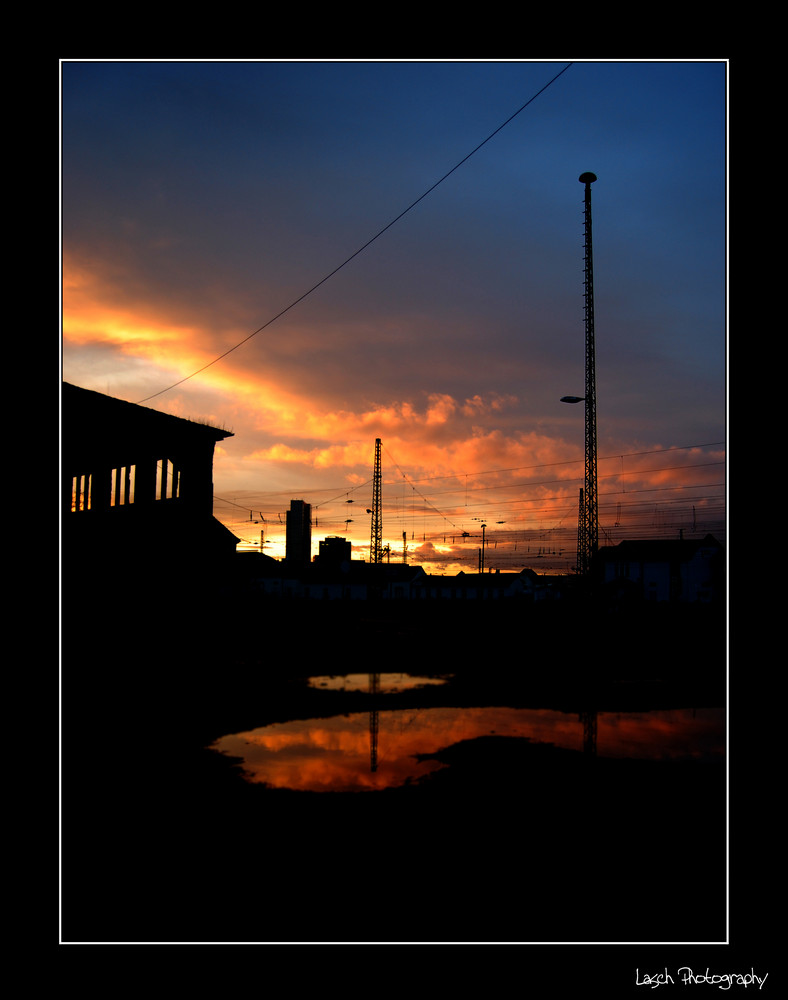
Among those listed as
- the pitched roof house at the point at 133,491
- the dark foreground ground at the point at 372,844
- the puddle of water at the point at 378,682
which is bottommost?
the puddle of water at the point at 378,682

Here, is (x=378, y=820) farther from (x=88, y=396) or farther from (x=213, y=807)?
(x=88, y=396)

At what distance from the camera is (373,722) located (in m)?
17.6

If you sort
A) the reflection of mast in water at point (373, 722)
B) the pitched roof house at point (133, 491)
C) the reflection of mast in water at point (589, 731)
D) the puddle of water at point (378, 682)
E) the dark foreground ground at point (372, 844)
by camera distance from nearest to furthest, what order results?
Answer: the dark foreground ground at point (372, 844) < the reflection of mast in water at point (373, 722) < the reflection of mast in water at point (589, 731) < the puddle of water at point (378, 682) < the pitched roof house at point (133, 491)

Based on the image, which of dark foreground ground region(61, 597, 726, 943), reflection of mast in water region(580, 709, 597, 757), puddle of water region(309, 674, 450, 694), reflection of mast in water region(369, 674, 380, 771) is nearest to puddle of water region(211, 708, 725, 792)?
reflection of mast in water region(369, 674, 380, 771)

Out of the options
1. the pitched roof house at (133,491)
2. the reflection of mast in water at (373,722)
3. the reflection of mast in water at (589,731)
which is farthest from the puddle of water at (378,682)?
the pitched roof house at (133,491)

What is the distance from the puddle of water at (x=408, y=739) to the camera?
12508mm

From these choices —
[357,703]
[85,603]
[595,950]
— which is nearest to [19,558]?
[595,950]

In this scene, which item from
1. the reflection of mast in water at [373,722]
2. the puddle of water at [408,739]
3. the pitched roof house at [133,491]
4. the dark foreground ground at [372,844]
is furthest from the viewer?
the pitched roof house at [133,491]

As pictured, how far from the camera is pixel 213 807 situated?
410 inches

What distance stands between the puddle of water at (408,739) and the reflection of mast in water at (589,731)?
136 millimetres

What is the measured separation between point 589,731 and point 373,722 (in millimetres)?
6338

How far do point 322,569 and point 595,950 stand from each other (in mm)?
121608

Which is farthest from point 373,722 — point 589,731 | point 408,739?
point 589,731

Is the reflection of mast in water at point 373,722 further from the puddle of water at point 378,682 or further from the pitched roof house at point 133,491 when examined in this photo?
the pitched roof house at point 133,491
